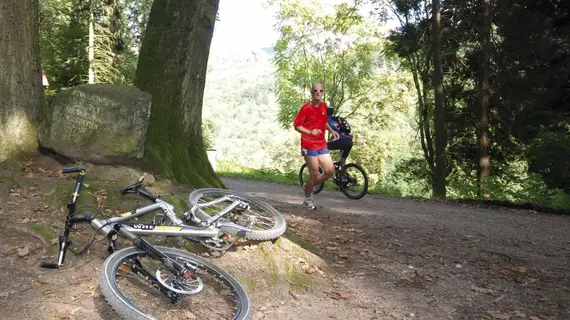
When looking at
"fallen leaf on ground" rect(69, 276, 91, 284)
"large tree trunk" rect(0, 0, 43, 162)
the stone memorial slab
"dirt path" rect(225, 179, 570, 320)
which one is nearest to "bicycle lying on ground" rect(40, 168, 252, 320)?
"fallen leaf on ground" rect(69, 276, 91, 284)

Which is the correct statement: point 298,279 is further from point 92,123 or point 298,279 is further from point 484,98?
point 484,98

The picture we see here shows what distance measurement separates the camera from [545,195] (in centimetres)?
1167

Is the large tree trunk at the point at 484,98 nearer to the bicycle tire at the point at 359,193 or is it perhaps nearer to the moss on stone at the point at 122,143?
the bicycle tire at the point at 359,193

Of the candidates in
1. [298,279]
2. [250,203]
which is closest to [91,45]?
[250,203]

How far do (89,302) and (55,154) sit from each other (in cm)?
249

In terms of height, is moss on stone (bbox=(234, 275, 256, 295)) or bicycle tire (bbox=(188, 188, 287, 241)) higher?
bicycle tire (bbox=(188, 188, 287, 241))

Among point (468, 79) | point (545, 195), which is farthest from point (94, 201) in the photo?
point (468, 79)

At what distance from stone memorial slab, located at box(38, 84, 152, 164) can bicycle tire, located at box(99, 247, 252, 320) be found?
2.04 meters

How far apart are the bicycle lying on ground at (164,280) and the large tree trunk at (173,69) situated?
2351 mm

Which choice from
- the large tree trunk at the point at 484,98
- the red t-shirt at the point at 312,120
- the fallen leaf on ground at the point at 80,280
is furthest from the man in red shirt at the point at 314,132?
the large tree trunk at the point at 484,98

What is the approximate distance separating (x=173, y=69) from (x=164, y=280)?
138 inches

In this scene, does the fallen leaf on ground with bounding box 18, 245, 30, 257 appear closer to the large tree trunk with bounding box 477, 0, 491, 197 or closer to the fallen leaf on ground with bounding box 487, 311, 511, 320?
the fallen leaf on ground with bounding box 487, 311, 511, 320

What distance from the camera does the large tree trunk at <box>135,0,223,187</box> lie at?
588 cm

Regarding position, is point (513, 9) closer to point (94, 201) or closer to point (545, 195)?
point (545, 195)
